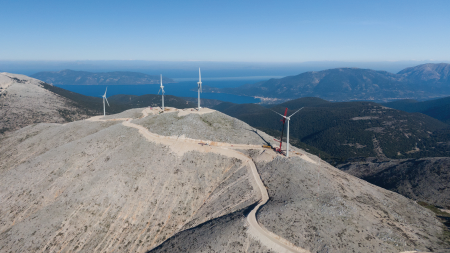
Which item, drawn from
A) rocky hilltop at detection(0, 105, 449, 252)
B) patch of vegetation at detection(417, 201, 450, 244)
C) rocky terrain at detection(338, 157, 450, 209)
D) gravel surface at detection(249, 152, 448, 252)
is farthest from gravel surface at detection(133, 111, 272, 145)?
rocky terrain at detection(338, 157, 450, 209)

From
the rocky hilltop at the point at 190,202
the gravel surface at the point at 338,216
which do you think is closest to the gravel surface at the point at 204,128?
the rocky hilltop at the point at 190,202

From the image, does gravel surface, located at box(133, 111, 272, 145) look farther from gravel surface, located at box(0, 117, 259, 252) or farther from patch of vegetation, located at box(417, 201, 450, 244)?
patch of vegetation, located at box(417, 201, 450, 244)

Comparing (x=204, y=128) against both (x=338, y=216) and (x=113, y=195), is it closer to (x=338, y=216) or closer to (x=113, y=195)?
(x=113, y=195)

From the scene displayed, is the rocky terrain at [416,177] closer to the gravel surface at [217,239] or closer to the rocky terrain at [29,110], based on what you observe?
the gravel surface at [217,239]

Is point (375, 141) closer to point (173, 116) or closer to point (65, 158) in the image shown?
point (173, 116)

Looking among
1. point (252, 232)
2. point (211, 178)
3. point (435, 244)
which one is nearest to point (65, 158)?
point (211, 178)

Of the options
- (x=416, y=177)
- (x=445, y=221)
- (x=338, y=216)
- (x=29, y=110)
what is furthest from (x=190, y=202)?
(x=29, y=110)
